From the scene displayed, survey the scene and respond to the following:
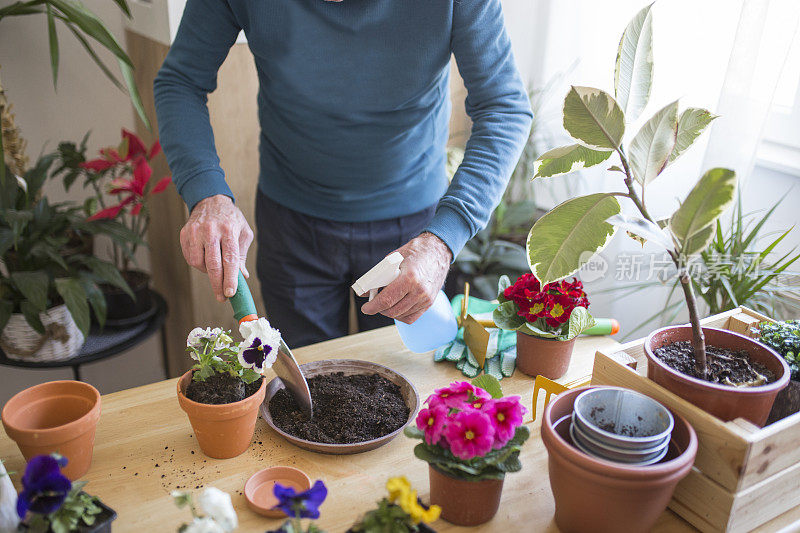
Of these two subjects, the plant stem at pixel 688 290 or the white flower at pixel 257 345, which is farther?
the white flower at pixel 257 345

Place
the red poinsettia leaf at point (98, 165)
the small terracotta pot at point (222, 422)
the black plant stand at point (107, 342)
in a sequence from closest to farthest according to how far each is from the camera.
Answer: the small terracotta pot at point (222, 422), the black plant stand at point (107, 342), the red poinsettia leaf at point (98, 165)

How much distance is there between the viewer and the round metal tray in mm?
1000

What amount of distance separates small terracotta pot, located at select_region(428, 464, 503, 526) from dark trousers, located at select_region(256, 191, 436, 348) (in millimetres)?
820

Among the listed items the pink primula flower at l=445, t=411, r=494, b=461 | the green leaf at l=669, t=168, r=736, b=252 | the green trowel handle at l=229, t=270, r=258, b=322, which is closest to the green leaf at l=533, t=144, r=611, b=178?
the green leaf at l=669, t=168, r=736, b=252

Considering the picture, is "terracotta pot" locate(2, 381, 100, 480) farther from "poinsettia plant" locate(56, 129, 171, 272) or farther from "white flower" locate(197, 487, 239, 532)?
"poinsettia plant" locate(56, 129, 171, 272)

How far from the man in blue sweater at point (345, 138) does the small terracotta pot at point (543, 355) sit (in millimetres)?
215

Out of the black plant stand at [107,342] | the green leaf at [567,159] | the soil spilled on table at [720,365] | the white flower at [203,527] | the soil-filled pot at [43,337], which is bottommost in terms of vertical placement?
the black plant stand at [107,342]

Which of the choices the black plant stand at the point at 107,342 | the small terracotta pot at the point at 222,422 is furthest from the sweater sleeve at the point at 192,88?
the black plant stand at the point at 107,342

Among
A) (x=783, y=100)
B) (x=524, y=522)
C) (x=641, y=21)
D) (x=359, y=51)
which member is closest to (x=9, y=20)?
(x=359, y=51)

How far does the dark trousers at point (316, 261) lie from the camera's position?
164 centimetres

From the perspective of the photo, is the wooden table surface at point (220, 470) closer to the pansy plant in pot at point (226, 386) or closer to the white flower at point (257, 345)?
the pansy plant in pot at point (226, 386)

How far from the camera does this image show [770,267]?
1.60 m

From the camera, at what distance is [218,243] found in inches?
45.7

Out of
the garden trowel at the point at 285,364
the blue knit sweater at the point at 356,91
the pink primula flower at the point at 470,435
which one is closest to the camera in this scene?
the pink primula flower at the point at 470,435
